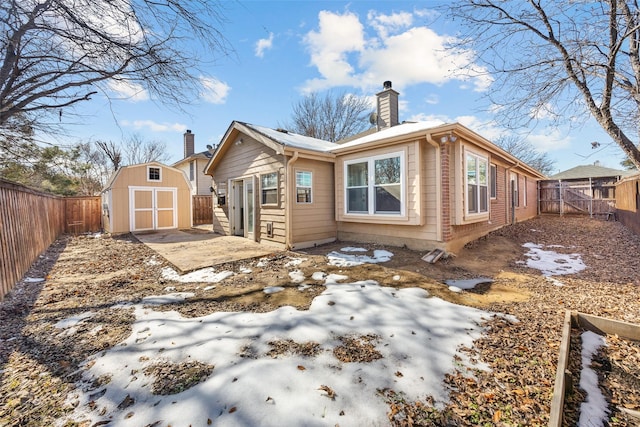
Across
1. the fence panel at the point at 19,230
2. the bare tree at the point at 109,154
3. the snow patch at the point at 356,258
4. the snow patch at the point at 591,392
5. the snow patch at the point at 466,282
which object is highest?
the bare tree at the point at 109,154

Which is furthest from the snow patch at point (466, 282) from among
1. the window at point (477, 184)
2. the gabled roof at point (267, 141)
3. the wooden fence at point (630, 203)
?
the wooden fence at point (630, 203)

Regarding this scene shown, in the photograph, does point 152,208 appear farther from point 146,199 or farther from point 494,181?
point 494,181

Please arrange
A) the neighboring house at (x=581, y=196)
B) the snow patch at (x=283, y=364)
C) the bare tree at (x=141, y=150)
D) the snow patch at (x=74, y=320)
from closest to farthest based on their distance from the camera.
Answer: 1. the snow patch at (x=283, y=364)
2. the snow patch at (x=74, y=320)
3. the neighboring house at (x=581, y=196)
4. the bare tree at (x=141, y=150)

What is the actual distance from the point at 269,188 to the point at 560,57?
23.2 ft

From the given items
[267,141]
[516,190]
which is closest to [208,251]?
[267,141]

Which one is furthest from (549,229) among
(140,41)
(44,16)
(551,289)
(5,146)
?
(5,146)

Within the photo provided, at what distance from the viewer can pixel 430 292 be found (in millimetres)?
4141

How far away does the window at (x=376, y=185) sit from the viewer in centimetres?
665

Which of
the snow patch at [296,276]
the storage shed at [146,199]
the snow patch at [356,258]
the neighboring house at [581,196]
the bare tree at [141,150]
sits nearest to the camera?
the snow patch at [296,276]

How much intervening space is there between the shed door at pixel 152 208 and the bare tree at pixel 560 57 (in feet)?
42.4

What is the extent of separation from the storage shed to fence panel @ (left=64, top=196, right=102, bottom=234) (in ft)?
3.30

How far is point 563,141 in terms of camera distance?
5320 mm

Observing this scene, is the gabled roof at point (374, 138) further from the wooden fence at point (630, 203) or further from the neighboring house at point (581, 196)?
the neighboring house at point (581, 196)

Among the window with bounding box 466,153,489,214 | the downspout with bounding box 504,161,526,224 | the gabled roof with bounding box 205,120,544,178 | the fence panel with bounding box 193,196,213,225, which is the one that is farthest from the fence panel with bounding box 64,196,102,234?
the downspout with bounding box 504,161,526,224
